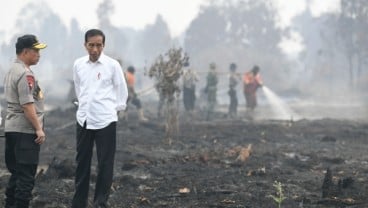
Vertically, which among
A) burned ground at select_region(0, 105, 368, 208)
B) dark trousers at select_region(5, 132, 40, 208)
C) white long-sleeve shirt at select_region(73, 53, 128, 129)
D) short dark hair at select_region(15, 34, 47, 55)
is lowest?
burned ground at select_region(0, 105, 368, 208)

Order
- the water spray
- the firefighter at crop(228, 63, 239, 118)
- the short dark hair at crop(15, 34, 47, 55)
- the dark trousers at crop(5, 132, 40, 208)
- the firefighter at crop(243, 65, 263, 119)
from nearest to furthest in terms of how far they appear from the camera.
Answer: the dark trousers at crop(5, 132, 40, 208) → the short dark hair at crop(15, 34, 47, 55) → the firefighter at crop(243, 65, 263, 119) → the firefighter at crop(228, 63, 239, 118) → the water spray

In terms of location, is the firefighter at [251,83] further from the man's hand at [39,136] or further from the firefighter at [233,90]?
the man's hand at [39,136]

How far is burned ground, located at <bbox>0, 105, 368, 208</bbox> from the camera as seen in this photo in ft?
21.1

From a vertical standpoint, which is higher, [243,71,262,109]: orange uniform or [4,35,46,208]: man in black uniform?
[243,71,262,109]: orange uniform

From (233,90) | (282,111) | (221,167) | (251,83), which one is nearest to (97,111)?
(221,167)

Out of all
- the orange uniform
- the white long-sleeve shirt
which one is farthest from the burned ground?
the orange uniform

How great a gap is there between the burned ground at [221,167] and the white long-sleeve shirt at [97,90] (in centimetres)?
127

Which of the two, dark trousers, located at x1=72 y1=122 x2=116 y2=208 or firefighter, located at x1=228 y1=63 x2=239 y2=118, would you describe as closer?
dark trousers, located at x1=72 y1=122 x2=116 y2=208

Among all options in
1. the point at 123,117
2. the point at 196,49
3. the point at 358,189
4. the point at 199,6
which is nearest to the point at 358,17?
the point at 196,49

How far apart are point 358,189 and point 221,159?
10.6 ft

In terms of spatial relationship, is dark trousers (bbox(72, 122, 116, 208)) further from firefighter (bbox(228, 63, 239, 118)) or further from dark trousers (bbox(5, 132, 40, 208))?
firefighter (bbox(228, 63, 239, 118))

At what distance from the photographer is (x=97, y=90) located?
529cm

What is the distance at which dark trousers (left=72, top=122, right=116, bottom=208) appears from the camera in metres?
5.32

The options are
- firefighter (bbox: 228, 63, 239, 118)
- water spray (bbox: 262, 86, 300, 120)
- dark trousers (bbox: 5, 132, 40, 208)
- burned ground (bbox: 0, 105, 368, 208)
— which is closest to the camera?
dark trousers (bbox: 5, 132, 40, 208)
